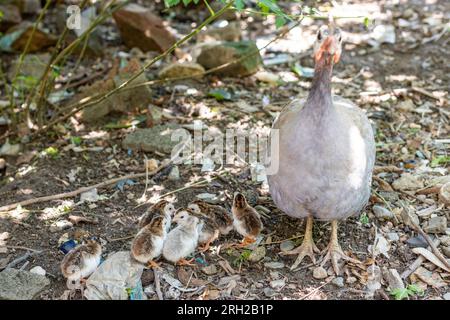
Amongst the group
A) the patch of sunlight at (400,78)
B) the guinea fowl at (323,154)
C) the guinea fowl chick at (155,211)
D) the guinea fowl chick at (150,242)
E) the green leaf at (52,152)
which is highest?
the guinea fowl at (323,154)

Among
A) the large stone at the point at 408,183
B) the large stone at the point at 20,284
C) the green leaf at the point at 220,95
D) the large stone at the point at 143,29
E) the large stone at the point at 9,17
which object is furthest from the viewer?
the large stone at the point at 9,17

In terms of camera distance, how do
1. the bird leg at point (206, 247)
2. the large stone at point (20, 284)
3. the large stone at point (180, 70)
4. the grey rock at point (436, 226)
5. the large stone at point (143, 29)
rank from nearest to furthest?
the large stone at point (20, 284)
the bird leg at point (206, 247)
the grey rock at point (436, 226)
the large stone at point (180, 70)
the large stone at point (143, 29)

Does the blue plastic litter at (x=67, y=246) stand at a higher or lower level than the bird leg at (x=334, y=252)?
higher

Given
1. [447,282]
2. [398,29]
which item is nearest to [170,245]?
[447,282]

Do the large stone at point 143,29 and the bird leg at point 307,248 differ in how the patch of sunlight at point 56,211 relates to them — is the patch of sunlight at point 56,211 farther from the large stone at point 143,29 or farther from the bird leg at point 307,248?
the large stone at point 143,29

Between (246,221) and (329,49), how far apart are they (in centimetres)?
149

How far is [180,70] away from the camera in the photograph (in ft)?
23.1

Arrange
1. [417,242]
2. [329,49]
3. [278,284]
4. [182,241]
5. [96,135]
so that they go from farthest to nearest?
[96,135], [417,242], [182,241], [278,284], [329,49]

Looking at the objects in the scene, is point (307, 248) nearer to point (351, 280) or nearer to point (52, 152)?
point (351, 280)

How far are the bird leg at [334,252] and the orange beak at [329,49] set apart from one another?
1.34 meters

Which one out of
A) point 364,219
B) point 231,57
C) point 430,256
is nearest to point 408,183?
point 364,219

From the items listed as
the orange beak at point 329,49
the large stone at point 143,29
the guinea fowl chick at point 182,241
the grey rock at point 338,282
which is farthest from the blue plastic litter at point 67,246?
the large stone at point 143,29

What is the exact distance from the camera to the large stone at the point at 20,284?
4.21 meters

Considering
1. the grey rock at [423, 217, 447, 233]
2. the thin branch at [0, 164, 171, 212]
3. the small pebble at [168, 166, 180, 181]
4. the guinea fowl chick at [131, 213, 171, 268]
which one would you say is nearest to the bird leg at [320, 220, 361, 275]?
the grey rock at [423, 217, 447, 233]
